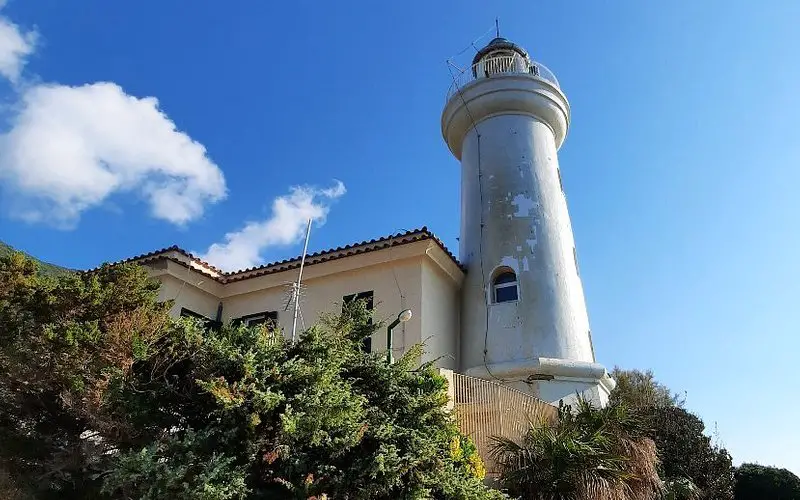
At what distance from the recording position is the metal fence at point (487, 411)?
37.3 feet

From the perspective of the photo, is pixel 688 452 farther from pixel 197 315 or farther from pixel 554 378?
pixel 197 315

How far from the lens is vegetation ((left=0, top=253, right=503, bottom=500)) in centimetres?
721

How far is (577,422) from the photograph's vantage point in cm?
1175

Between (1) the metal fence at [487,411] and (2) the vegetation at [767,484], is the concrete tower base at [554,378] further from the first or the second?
(2) the vegetation at [767,484]

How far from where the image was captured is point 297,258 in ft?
55.5

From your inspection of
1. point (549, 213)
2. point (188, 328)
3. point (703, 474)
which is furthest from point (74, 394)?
point (703, 474)

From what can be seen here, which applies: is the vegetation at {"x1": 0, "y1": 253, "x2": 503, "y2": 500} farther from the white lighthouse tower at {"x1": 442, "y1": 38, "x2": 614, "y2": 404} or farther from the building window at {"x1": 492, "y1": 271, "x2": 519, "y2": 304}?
the building window at {"x1": 492, "y1": 271, "x2": 519, "y2": 304}

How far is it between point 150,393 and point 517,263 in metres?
11.1

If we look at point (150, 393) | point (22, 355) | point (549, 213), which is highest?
point (549, 213)

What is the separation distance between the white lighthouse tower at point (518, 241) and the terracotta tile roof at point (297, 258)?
4.89 feet

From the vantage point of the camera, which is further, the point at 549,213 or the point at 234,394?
the point at 549,213

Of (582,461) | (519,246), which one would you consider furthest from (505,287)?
(582,461)

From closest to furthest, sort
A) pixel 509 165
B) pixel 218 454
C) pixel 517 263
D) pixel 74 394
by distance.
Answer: pixel 218 454, pixel 74 394, pixel 517 263, pixel 509 165

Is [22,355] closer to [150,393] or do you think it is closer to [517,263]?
[150,393]
